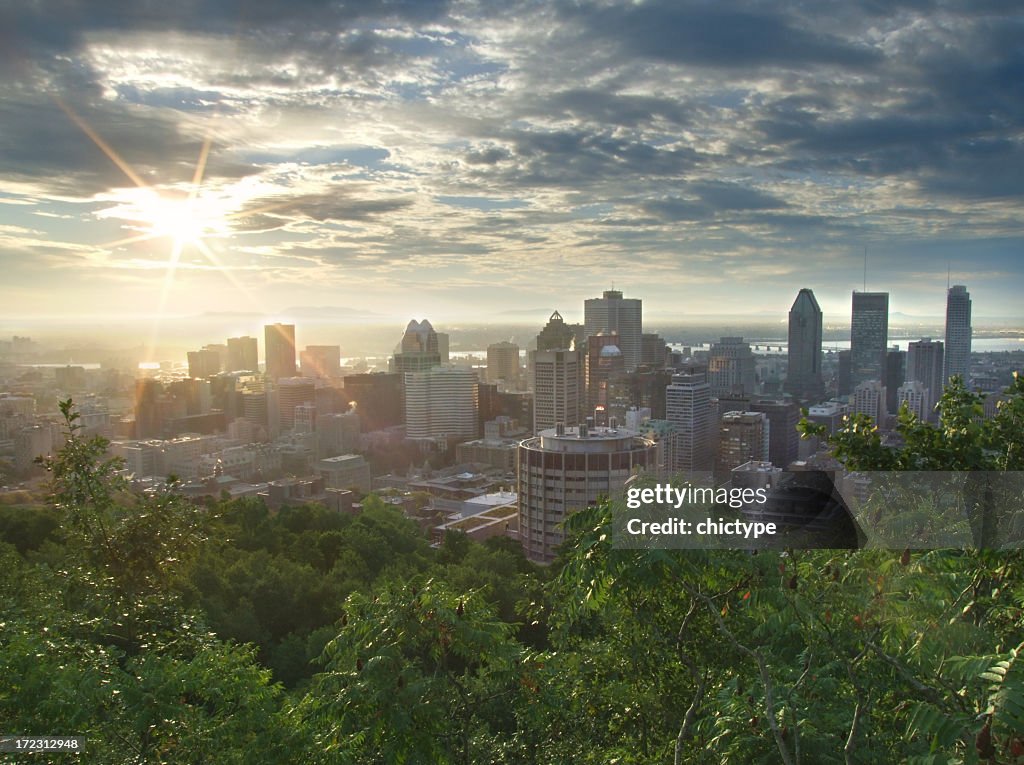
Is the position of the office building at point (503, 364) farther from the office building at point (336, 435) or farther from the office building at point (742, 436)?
the office building at point (742, 436)

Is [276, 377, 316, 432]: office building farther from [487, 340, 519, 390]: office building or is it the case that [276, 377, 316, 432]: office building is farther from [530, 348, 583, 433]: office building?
[530, 348, 583, 433]: office building

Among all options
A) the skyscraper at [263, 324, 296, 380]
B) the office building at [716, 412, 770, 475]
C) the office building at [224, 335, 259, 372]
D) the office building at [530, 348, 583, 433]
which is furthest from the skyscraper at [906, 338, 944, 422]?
the skyscraper at [263, 324, 296, 380]

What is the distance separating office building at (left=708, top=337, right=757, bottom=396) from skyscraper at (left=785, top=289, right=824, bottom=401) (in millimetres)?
3438

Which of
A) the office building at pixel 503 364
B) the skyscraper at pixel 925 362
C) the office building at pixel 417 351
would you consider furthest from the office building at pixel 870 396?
the office building at pixel 417 351

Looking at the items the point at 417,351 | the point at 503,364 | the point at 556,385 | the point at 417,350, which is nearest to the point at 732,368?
the point at 556,385

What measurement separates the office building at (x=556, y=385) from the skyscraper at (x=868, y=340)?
12.1 meters

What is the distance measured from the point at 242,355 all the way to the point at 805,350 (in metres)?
28.2

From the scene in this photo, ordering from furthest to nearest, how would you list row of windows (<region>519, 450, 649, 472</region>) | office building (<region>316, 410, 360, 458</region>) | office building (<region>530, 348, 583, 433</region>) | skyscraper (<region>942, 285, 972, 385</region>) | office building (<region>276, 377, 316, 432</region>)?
1. office building (<region>276, 377, 316, 432</region>)
2. office building (<region>316, 410, 360, 458</region>)
3. office building (<region>530, 348, 583, 433</region>)
4. row of windows (<region>519, 450, 649, 472</region>)
5. skyscraper (<region>942, 285, 972, 385</region>)

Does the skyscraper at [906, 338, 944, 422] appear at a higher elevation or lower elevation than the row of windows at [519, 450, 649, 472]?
higher

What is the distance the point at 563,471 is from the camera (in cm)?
1424

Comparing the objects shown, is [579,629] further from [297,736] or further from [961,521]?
[961,521]

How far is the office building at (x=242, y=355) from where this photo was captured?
3691cm

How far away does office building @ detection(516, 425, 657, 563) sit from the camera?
552 inches

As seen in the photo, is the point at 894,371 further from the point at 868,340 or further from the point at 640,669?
the point at 640,669
